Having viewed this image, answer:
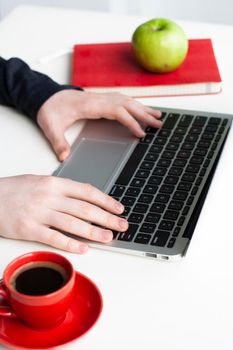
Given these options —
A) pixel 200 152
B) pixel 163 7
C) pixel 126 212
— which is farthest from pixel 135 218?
pixel 163 7

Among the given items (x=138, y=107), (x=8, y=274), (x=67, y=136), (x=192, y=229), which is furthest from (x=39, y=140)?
(x=8, y=274)

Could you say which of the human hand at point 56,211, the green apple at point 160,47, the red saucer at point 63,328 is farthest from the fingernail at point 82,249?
the green apple at point 160,47

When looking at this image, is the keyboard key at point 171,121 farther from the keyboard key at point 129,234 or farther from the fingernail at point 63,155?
the keyboard key at point 129,234

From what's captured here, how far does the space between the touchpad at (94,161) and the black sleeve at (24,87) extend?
0.45 ft

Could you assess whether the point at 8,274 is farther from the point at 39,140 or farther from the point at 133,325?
the point at 39,140

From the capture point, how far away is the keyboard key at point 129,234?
39.8 inches

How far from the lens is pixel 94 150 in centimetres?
124

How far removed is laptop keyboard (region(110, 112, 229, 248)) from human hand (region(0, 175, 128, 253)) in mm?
33

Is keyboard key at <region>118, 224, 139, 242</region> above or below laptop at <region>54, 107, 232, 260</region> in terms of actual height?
above

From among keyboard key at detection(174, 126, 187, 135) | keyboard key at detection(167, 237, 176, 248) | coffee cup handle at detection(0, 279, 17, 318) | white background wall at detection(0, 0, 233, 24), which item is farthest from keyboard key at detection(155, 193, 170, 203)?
white background wall at detection(0, 0, 233, 24)

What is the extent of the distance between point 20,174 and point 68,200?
155 mm

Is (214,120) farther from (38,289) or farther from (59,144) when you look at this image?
(38,289)

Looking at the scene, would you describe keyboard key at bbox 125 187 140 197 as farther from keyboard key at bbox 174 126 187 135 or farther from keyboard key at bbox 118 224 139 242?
keyboard key at bbox 174 126 187 135

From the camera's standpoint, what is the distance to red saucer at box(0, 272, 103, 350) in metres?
Result: 0.82
